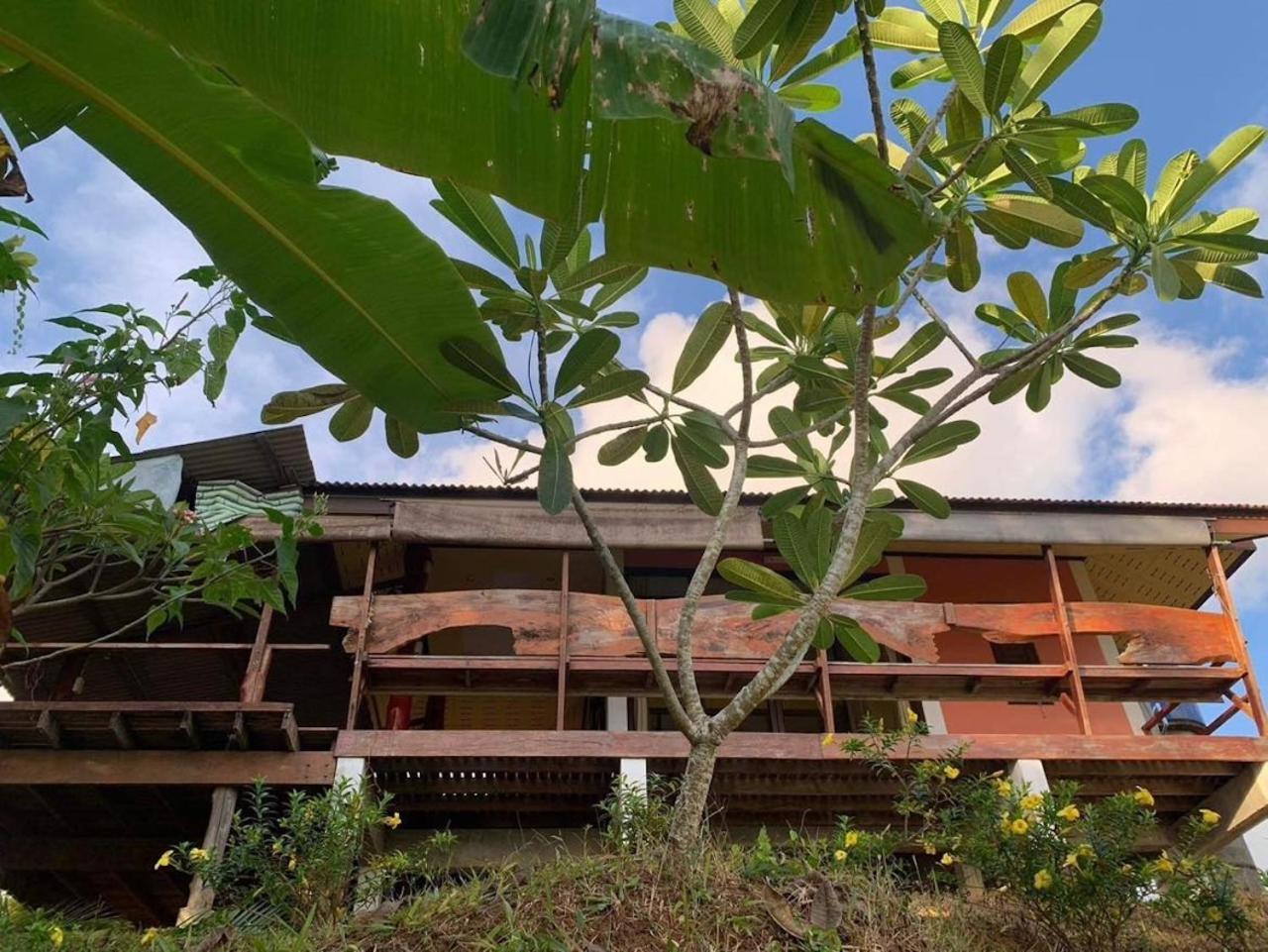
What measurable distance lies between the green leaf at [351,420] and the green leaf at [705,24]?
2285 millimetres

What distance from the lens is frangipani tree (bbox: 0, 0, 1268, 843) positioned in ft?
6.65

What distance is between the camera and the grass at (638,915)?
332 cm

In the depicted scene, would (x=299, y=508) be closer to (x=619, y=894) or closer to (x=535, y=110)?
(x=619, y=894)

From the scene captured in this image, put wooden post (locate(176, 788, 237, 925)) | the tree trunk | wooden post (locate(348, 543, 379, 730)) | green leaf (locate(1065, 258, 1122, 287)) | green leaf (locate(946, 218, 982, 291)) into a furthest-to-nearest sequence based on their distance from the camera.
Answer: wooden post (locate(348, 543, 379, 730)) → wooden post (locate(176, 788, 237, 925)) → green leaf (locate(946, 218, 982, 291)) → green leaf (locate(1065, 258, 1122, 287)) → the tree trunk

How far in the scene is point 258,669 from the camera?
7.37 metres

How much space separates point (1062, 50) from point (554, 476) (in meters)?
2.85

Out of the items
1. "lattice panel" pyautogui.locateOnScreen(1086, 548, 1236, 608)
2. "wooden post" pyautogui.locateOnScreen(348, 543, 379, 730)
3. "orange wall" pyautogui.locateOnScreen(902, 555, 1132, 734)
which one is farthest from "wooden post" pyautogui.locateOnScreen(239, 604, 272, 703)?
"lattice panel" pyautogui.locateOnScreen(1086, 548, 1236, 608)

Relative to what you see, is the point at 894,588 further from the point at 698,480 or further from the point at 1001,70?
the point at 1001,70

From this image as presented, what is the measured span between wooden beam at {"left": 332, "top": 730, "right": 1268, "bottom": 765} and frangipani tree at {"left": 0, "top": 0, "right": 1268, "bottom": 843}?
2.26m

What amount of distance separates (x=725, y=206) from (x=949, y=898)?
3.43 meters

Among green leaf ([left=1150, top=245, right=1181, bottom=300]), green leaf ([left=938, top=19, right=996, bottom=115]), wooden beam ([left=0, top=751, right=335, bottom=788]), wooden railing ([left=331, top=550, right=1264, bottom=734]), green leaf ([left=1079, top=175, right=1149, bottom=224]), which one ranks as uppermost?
green leaf ([left=938, top=19, right=996, bottom=115])

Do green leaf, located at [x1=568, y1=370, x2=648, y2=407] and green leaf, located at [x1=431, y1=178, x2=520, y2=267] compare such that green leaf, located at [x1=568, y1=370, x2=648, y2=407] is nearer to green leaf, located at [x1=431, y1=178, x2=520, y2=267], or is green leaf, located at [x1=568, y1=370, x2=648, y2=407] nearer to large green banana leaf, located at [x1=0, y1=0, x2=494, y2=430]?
green leaf, located at [x1=431, y1=178, x2=520, y2=267]

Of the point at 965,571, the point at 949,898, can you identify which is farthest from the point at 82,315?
the point at 965,571

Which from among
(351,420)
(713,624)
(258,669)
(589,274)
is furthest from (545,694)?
(589,274)
